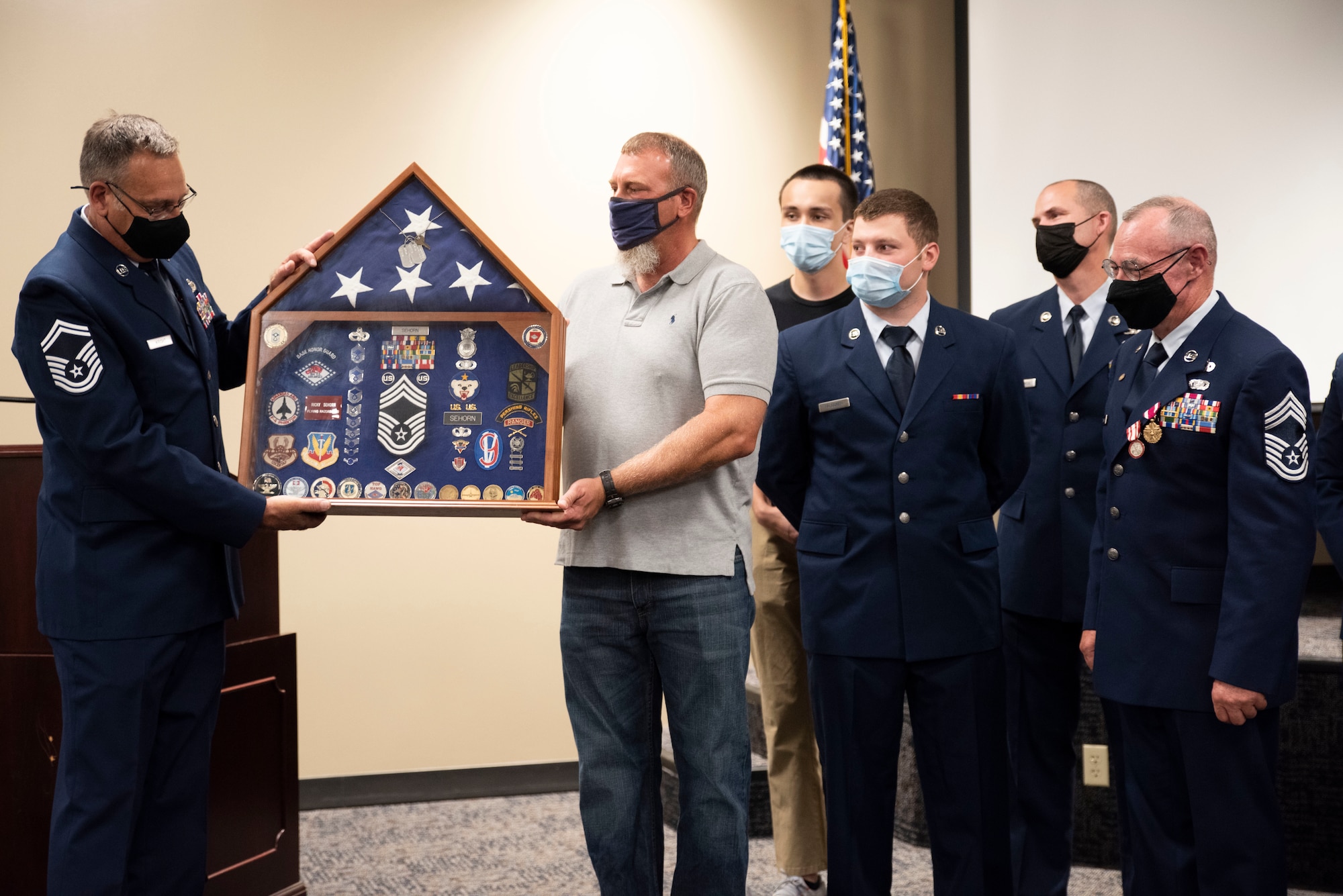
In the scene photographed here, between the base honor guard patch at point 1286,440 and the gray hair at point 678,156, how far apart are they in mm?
1120

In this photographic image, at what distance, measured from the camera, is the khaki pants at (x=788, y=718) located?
302cm

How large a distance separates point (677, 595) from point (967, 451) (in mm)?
694

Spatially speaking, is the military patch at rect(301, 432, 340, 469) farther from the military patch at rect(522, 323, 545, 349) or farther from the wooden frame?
the military patch at rect(522, 323, 545, 349)

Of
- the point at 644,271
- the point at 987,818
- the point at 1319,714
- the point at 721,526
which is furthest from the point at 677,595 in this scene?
the point at 1319,714

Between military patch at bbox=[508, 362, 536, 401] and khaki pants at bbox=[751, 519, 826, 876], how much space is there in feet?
3.62

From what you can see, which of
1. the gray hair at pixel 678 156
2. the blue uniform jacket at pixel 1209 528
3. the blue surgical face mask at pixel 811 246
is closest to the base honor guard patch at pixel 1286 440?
the blue uniform jacket at pixel 1209 528

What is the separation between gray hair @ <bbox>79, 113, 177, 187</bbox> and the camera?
206 cm

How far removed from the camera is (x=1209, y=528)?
82.9 inches

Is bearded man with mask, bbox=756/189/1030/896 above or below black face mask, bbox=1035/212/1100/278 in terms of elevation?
below

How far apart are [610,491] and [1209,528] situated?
3.64ft

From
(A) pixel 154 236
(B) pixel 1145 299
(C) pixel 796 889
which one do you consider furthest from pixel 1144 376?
(A) pixel 154 236

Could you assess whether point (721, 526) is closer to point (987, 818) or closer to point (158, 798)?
point (987, 818)

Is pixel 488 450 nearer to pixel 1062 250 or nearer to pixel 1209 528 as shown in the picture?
pixel 1209 528

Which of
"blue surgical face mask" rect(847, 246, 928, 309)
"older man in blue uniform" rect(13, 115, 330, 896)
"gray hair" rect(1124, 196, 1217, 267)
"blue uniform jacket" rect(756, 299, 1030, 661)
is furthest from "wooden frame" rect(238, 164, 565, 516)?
"gray hair" rect(1124, 196, 1217, 267)
